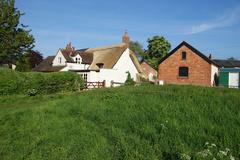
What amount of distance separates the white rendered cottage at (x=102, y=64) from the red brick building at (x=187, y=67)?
317 inches

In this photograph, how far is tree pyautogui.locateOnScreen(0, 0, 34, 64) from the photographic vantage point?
3994 centimetres

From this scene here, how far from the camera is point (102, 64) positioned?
48.7 metres

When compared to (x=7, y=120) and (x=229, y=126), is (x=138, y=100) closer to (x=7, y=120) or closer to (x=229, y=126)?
(x=229, y=126)

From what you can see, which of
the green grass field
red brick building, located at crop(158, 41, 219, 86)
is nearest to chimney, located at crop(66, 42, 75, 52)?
red brick building, located at crop(158, 41, 219, 86)

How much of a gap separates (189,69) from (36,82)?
21.8 metres

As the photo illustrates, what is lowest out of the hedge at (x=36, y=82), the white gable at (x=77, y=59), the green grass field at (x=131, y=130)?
the green grass field at (x=131, y=130)

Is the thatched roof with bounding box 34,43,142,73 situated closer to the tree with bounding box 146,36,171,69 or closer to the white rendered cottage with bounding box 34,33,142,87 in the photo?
the white rendered cottage with bounding box 34,33,142,87

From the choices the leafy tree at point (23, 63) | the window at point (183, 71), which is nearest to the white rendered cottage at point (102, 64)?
the leafy tree at point (23, 63)

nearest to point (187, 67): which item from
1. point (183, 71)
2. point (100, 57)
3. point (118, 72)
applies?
point (183, 71)

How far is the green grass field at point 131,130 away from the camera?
25.4 ft

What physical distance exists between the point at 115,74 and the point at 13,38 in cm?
1700

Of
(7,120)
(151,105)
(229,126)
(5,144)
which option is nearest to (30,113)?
(7,120)

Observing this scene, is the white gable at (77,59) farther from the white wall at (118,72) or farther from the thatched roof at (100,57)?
the white wall at (118,72)

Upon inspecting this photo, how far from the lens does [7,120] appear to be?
13.8 meters
